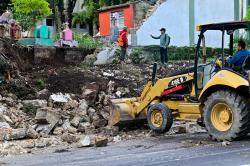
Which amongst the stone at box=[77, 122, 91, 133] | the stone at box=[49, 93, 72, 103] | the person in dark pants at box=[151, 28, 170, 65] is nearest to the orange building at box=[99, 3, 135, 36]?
the person in dark pants at box=[151, 28, 170, 65]

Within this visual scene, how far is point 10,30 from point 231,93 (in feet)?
44.8

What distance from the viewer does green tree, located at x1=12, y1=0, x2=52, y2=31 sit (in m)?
29.4

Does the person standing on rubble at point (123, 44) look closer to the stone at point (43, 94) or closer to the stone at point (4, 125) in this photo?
the stone at point (43, 94)

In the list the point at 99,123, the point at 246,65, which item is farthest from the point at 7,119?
the point at 246,65

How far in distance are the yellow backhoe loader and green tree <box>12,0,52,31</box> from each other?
15.4 metres

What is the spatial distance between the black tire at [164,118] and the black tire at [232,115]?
5.03ft

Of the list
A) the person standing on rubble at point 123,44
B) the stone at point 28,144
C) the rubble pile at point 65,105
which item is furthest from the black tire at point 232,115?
the person standing on rubble at point 123,44

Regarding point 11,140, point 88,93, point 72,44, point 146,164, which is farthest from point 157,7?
point 146,164

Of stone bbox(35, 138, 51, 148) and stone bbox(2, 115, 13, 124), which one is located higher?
stone bbox(2, 115, 13, 124)

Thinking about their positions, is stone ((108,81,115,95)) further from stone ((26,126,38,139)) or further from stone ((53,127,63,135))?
stone ((26,126,38,139))

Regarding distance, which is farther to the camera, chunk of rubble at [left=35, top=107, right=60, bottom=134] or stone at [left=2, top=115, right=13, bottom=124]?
stone at [left=2, top=115, right=13, bottom=124]

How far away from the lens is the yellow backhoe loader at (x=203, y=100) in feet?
39.1

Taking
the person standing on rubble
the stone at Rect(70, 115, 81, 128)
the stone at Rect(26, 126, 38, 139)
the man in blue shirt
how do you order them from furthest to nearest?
the person standing on rubble
the stone at Rect(70, 115, 81, 128)
the stone at Rect(26, 126, 38, 139)
the man in blue shirt

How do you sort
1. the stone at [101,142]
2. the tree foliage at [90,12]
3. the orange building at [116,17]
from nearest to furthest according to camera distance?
1. the stone at [101,142]
2. the orange building at [116,17]
3. the tree foliage at [90,12]
